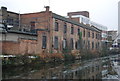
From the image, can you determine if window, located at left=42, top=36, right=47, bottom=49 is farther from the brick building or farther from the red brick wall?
the red brick wall

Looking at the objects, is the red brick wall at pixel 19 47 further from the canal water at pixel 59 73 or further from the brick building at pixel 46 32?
the canal water at pixel 59 73

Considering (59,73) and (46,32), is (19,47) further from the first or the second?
(59,73)

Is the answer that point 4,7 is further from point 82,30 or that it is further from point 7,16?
point 82,30

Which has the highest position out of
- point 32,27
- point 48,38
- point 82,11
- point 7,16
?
point 82,11

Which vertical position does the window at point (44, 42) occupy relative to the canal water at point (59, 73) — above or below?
above

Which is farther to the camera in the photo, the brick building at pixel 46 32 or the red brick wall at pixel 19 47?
the brick building at pixel 46 32

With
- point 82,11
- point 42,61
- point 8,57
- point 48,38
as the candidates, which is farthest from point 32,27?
point 82,11

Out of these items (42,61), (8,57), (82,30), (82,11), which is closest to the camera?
(8,57)

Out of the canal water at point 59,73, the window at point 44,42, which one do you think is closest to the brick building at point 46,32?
the window at point 44,42

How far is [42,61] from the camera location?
22766 mm

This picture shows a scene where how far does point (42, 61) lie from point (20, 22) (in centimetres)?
1510

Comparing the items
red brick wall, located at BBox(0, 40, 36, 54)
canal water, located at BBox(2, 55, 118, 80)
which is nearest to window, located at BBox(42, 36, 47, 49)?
red brick wall, located at BBox(0, 40, 36, 54)

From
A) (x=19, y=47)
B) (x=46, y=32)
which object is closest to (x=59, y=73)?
(x=19, y=47)

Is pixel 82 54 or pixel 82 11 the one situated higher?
pixel 82 11
